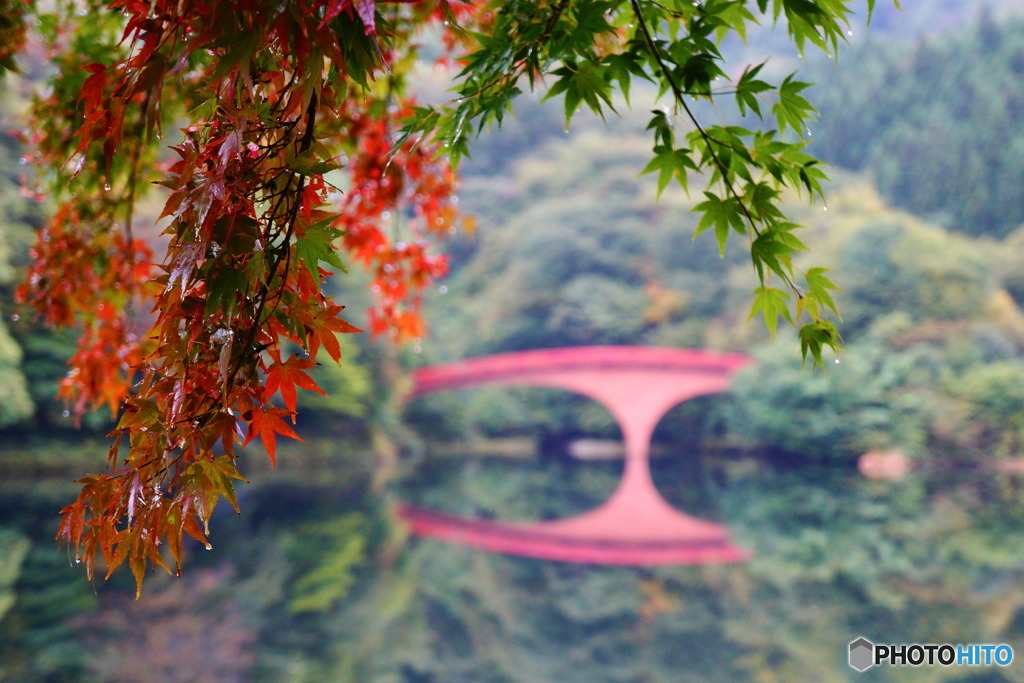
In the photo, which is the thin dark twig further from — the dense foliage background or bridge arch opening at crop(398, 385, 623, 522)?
bridge arch opening at crop(398, 385, 623, 522)

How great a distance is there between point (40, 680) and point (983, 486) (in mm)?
9814

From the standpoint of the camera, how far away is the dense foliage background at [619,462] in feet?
9.73

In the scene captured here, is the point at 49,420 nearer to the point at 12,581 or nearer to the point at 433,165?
the point at 12,581

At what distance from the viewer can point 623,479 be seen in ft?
36.5

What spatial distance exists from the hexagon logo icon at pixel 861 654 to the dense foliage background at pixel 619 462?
0.19ft

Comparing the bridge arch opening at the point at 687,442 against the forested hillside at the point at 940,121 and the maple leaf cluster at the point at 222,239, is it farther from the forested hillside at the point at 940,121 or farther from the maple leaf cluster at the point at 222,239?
the maple leaf cluster at the point at 222,239

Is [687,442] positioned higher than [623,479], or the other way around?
[687,442]

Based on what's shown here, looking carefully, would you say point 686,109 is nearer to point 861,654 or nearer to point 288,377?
point 288,377

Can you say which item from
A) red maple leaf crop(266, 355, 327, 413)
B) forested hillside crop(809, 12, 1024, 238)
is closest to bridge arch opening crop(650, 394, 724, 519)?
forested hillside crop(809, 12, 1024, 238)

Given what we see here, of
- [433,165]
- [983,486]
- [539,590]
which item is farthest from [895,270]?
[433,165]

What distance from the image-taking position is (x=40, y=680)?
2.26 metres

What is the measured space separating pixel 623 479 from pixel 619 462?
3.19 meters

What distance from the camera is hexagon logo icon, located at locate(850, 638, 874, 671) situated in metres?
2.68

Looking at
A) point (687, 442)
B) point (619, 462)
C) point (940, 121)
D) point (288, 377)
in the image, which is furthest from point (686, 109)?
point (940, 121)
